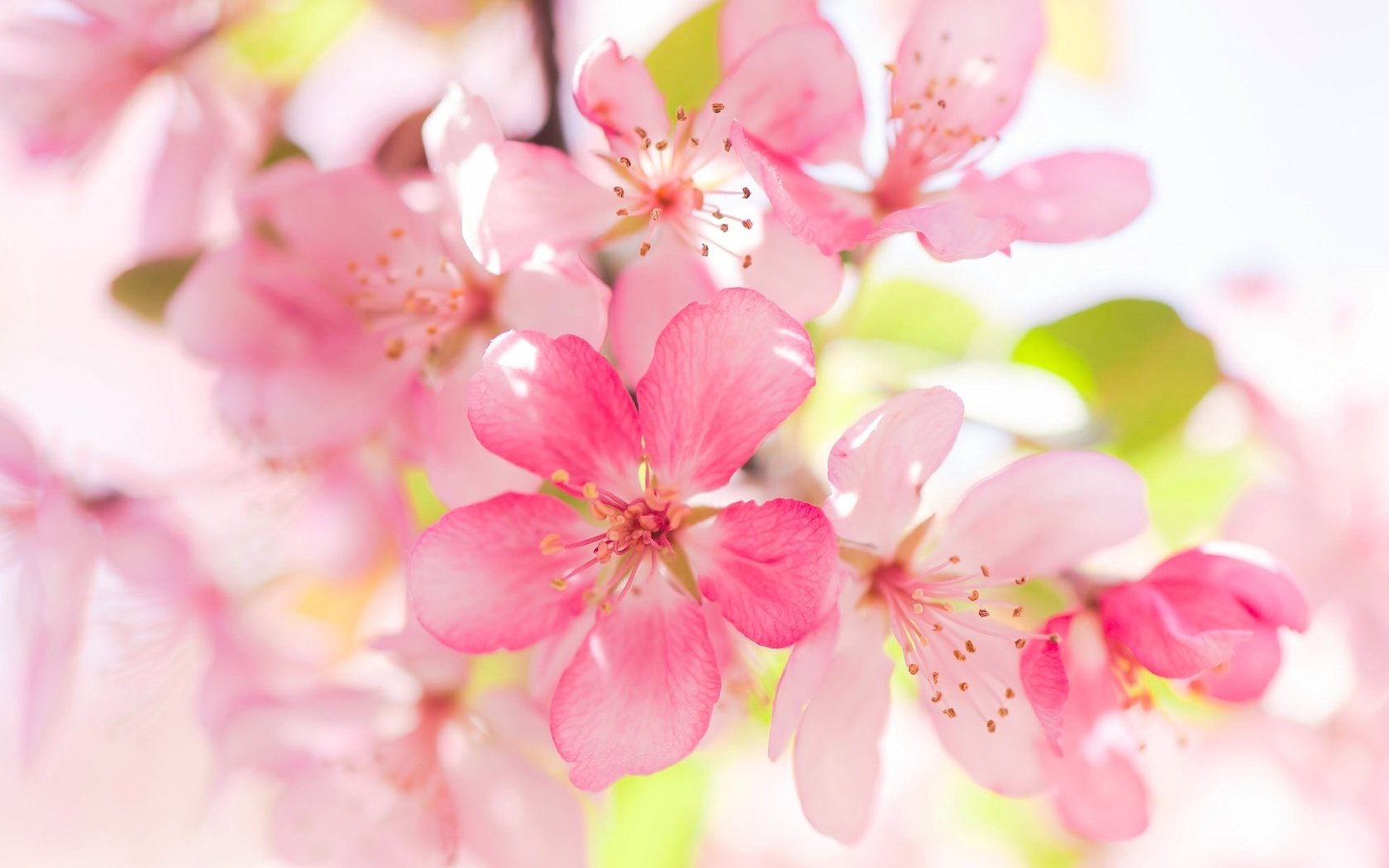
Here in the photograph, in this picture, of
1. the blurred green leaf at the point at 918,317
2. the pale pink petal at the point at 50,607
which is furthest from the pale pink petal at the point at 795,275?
the pale pink petal at the point at 50,607

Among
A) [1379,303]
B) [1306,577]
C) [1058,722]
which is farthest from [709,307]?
[1379,303]

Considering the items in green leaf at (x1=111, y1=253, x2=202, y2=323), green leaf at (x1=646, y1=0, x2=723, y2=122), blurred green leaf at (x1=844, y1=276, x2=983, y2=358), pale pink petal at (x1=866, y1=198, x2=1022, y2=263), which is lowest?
green leaf at (x1=111, y1=253, x2=202, y2=323)

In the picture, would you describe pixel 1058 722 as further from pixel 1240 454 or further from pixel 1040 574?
pixel 1240 454

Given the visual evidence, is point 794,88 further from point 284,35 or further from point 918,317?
point 284,35

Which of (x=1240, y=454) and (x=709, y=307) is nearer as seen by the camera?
(x=709, y=307)

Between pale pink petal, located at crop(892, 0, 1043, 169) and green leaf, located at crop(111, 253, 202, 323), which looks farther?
green leaf, located at crop(111, 253, 202, 323)

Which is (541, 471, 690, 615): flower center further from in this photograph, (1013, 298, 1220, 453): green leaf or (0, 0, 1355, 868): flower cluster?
(1013, 298, 1220, 453): green leaf

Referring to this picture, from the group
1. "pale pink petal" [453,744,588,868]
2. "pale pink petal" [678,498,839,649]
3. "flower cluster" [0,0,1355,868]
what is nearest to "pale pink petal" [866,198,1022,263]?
"flower cluster" [0,0,1355,868]
